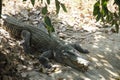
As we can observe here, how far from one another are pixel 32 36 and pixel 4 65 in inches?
49.8

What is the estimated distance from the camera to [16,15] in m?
6.70

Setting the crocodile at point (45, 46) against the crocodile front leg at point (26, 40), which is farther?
the crocodile front leg at point (26, 40)

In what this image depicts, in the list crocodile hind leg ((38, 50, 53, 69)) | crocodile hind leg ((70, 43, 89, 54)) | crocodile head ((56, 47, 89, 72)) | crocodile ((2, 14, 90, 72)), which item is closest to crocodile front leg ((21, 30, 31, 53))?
crocodile ((2, 14, 90, 72))

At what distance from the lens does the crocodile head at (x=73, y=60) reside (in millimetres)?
4672

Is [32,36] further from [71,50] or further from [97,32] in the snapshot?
[97,32]

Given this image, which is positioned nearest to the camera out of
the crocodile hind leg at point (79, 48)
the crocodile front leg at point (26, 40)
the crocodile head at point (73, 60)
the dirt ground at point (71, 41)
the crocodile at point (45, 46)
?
the dirt ground at point (71, 41)

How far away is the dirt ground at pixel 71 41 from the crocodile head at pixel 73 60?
9cm

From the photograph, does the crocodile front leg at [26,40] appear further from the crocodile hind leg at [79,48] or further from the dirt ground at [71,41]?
the crocodile hind leg at [79,48]

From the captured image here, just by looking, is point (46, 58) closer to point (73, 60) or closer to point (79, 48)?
point (73, 60)

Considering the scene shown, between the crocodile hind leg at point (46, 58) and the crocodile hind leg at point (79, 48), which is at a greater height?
the crocodile hind leg at point (79, 48)

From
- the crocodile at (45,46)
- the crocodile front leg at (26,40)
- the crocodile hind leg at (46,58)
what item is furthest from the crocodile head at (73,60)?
the crocodile front leg at (26,40)

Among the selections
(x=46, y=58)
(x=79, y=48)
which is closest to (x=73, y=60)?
(x=46, y=58)

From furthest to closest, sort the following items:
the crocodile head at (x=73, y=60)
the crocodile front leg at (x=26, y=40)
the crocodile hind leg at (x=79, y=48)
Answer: the crocodile hind leg at (x=79, y=48) < the crocodile front leg at (x=26, y=40) < the crocodile head at (x=73, y=60)

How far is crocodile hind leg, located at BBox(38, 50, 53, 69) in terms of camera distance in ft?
15.8
